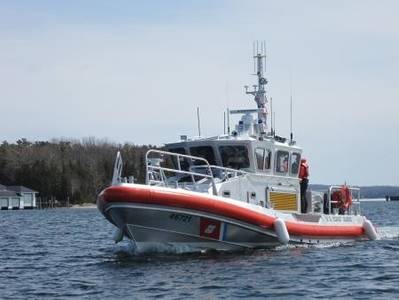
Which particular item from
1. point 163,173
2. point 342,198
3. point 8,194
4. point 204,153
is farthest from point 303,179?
point 8,194

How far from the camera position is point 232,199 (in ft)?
76.8

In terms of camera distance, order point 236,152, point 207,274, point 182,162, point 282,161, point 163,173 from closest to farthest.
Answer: point 207,274
point 163,173
point 236,152
point 182,162
point 282,161

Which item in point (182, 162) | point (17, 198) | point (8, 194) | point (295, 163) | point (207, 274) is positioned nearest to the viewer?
point (207, 274)

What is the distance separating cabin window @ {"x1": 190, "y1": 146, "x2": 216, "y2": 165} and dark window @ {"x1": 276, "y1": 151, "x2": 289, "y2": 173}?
2.36m

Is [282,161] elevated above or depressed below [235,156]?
below

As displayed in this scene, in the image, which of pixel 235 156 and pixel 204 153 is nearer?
pixel 235 156

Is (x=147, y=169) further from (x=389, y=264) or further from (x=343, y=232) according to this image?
(x=343, y=232)

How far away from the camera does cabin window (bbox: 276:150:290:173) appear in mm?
26766

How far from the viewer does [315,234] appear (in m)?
26.4

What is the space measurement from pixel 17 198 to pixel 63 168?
8671mm

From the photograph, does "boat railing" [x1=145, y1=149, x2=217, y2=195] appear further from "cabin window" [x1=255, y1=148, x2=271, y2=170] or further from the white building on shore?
the white building on shore

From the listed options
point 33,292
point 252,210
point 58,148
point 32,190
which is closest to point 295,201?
point 252,210

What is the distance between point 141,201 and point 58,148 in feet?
391

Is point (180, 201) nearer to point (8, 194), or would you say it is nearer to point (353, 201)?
point (353, 201)
